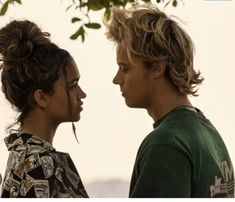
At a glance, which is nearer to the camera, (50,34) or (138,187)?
(138,187)

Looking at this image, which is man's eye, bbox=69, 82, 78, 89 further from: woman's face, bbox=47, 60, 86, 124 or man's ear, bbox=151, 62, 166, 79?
man's ear, bbox=151, 62, 166, 79

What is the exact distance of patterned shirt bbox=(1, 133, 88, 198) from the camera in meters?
3.60

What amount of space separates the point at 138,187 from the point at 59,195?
60 cm

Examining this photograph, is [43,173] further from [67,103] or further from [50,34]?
[50,34]

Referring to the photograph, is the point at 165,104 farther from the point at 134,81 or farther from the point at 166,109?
the point at 134,81

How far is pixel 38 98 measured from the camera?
3809 millimetres

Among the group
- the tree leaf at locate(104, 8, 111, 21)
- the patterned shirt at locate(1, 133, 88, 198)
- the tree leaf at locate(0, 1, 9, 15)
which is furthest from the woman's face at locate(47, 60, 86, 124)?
the tree leaf at locate(0, 1, 9, 15)

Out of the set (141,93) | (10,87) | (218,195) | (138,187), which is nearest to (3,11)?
(10,87)

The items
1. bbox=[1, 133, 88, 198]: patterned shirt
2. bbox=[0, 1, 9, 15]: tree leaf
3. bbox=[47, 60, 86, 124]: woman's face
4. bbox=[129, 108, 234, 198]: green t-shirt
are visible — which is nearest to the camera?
bbox=[129, 108, 234, 198]: green t-shirt

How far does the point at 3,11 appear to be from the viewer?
3486 mm

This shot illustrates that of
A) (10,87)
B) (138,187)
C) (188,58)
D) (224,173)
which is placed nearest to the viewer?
(138,187)

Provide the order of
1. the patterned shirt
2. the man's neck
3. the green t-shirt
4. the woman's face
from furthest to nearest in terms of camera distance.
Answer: the woman's face → the patterned shirt → the man's neck → the green t-shirt

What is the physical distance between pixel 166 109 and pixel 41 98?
2.39 ft

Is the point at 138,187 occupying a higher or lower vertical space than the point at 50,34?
lower
